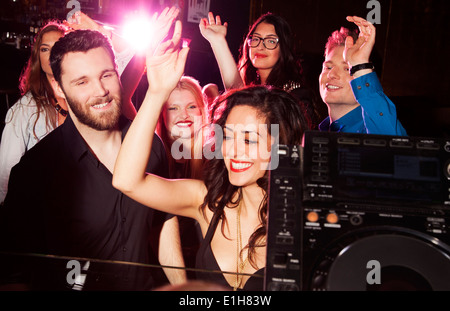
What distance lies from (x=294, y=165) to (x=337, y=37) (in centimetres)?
124

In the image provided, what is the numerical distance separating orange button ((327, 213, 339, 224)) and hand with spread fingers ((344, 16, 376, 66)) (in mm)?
716

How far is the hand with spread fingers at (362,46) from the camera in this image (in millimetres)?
1308

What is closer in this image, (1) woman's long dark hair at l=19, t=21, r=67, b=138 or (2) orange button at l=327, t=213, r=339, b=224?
(2) orange button at l=327, t=213, r=339, b=224

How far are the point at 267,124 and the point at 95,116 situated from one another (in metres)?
0.70

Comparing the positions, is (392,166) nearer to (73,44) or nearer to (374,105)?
(374,105)

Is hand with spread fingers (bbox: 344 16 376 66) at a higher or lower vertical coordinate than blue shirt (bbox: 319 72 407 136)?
higher

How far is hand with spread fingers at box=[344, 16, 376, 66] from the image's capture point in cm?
131

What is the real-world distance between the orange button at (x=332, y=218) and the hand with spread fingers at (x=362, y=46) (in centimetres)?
72

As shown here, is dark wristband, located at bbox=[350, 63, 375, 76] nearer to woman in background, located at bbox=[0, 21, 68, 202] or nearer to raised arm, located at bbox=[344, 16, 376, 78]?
raised arm, located at bbox=[344, 16, 376, 78]

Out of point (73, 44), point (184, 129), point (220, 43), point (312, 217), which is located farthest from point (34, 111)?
point (312, 217)

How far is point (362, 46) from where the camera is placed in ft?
4.35

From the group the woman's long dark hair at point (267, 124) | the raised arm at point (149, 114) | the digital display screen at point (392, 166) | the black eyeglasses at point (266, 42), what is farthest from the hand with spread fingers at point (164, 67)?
the black eyeglasses at point (266, 42)

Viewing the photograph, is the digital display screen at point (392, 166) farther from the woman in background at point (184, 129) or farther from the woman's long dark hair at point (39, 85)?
the woman's long dark hair at point (39, 85)

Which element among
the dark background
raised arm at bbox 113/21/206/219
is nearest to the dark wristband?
raised arm at bbox 113/21/206/219
